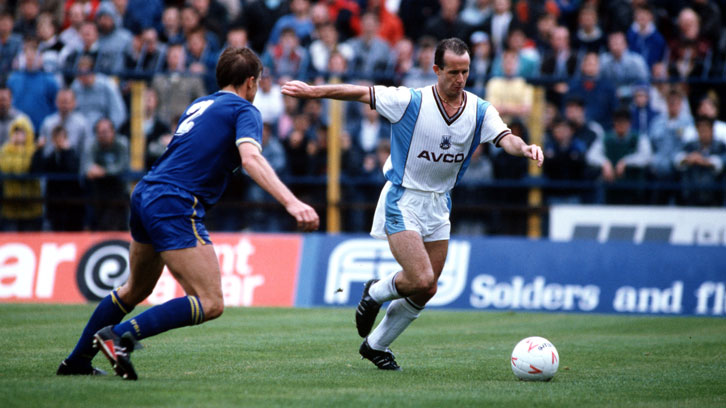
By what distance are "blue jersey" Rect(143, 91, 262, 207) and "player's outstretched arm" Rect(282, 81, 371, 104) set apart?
21.0 inches

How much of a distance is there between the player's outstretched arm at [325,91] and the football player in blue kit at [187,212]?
378 millimetres

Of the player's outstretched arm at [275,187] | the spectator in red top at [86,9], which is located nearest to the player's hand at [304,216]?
the player's outstretched arm at [275,187]

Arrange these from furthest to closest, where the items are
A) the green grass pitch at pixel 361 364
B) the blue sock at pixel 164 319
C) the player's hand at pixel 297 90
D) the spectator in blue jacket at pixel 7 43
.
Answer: the spectator in blue jacket at pixel 7 43, the player's hand at pixel 297 90, the blue sock at pixel 164 319, the green grass pitch at pixel 361 364

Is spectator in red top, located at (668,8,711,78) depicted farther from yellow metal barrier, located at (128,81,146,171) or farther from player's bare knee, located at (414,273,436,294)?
player's bare knee, located at (414,273,436,294)

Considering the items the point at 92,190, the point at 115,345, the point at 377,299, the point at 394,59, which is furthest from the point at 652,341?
the point at 92,190

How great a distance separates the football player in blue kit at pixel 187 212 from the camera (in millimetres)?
6703

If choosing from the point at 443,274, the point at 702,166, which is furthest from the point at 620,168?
the point at 443,274

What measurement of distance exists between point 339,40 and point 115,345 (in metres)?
12.3

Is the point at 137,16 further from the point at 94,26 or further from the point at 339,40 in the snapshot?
the point at 339,40

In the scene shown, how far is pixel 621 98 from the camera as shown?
15.2m

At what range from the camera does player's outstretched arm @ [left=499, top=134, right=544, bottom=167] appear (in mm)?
7645

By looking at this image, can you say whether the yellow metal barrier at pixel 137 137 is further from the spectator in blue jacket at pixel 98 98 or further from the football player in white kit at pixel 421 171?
the football player in white kit at pixel 421 171

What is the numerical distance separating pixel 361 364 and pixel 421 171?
170 centimetres

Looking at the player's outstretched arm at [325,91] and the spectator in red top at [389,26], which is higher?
the spectator in red top at [389,26]
